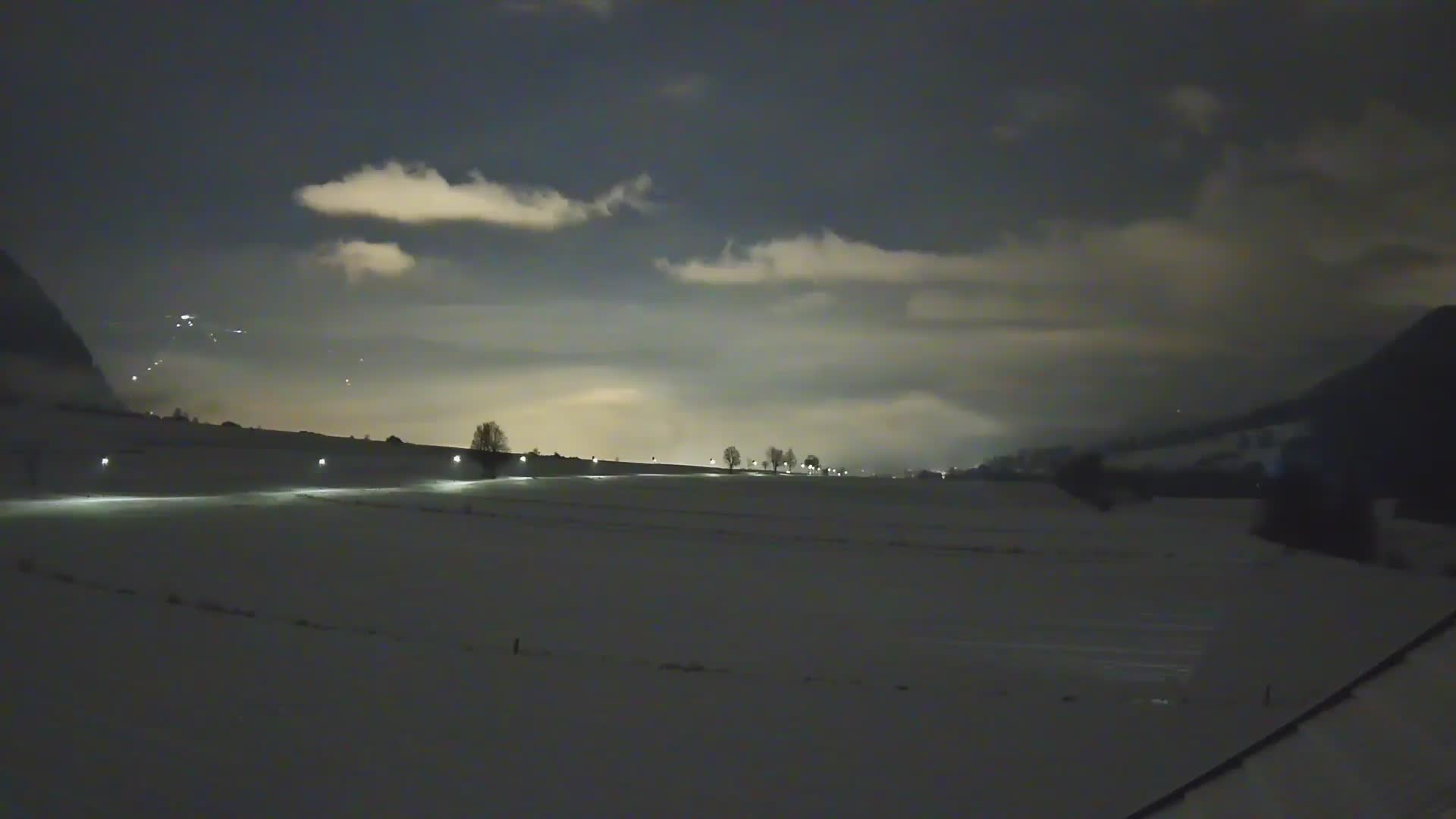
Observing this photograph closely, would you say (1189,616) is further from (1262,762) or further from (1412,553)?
(1262,762)

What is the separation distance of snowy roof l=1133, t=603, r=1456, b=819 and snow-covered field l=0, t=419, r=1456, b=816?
2906 mm

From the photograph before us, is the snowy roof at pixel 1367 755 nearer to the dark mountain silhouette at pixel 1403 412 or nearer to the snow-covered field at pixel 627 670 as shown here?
the snow-covered field at pixel 627 670

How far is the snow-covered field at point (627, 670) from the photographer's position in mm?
6891

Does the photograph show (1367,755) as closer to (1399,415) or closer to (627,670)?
(627,670)

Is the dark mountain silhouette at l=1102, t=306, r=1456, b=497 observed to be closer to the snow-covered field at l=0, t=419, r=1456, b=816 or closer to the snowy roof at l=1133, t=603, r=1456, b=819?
the snow-covered field at l=0, t=419, r=1456, b=816

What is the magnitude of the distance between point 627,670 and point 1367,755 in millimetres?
7558

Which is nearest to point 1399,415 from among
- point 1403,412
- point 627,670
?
point 1403,412

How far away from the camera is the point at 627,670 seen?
10195 millimetres

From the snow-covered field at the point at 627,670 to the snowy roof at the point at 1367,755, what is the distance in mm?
2906

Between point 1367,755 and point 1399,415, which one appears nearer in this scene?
point 1367,755

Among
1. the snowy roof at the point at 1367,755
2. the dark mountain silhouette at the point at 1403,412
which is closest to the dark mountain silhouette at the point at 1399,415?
the dark mountain silhouette at the point at 1403,412

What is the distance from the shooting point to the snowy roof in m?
3.18

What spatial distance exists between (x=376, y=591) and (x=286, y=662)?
5.25 metres

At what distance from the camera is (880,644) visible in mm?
12484
